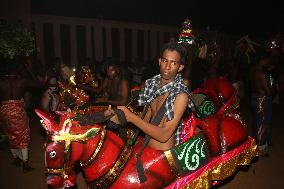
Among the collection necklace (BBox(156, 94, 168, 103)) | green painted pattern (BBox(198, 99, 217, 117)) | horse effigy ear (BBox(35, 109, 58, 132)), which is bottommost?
green painted pattern (BBox(198, 99, 217, 117))

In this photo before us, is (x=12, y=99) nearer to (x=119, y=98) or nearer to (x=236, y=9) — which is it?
(x=119, y=98)

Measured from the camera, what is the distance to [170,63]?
3023mm

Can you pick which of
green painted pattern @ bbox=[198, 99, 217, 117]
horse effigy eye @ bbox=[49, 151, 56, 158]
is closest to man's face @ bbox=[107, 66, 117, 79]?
green painted pattern @ bbox=[198, 99, 217, 117]

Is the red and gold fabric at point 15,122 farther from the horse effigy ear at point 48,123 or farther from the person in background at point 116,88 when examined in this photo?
the horse effigy ear at point 48,123

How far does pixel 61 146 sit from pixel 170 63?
132 cm

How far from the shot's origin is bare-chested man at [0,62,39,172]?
5.89m

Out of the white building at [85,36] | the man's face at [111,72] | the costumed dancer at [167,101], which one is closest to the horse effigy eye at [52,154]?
the costumed dancer at [167,101]

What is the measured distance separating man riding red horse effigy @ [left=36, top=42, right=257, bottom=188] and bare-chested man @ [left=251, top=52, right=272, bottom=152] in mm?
2764

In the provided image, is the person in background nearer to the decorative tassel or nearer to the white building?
the decorative tassel

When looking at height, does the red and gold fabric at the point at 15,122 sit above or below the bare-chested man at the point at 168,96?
below

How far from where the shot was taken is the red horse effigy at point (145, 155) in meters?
2.65

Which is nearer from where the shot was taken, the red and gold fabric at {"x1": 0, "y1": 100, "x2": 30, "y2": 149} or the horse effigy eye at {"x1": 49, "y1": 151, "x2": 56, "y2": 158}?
the horse effigy eye at {"x1": 49, "y1": 151, "x2": 56, "y2": 158}

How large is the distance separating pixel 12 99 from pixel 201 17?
18.3 metres

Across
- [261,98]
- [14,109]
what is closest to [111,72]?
[14,109]
